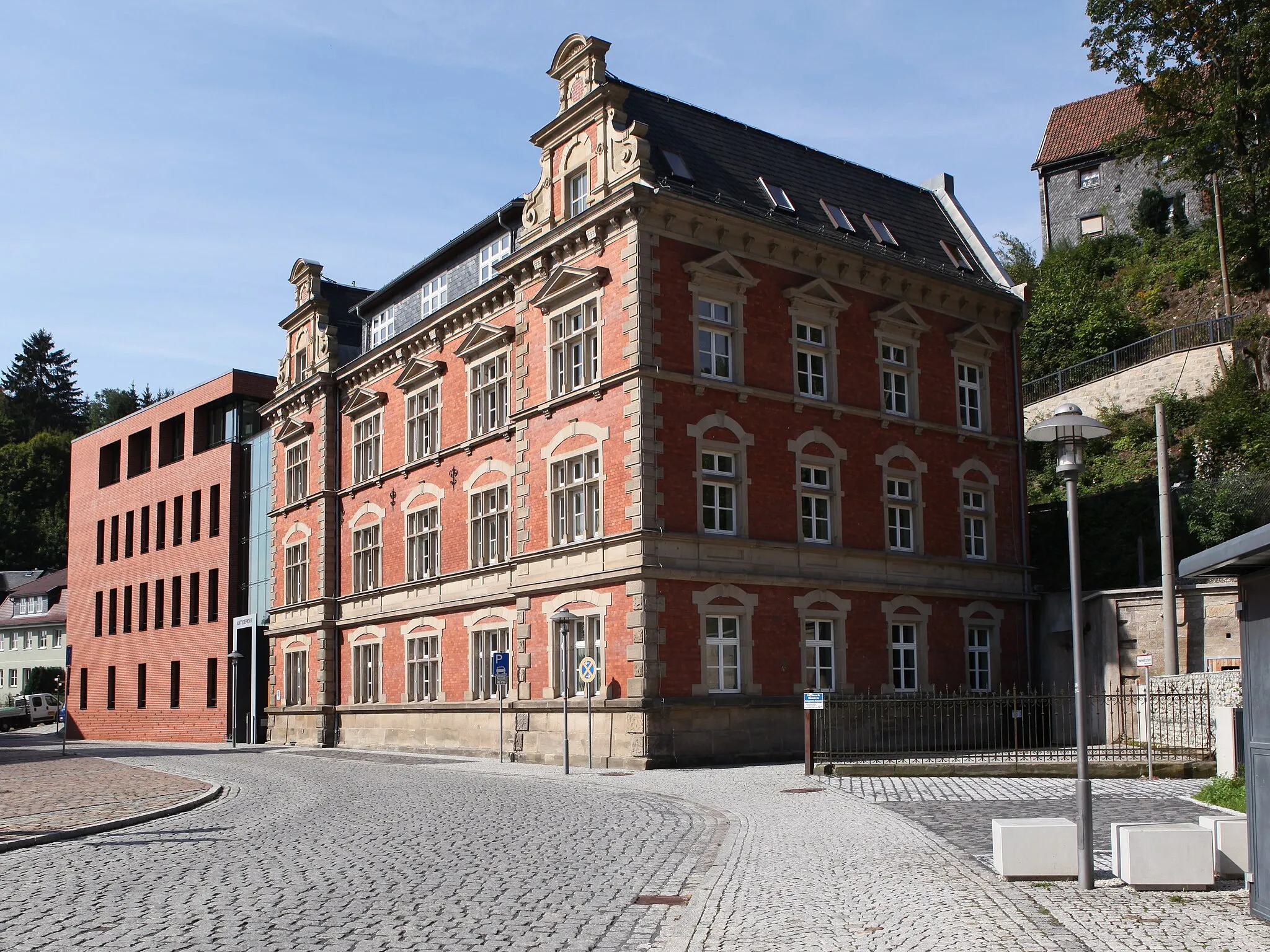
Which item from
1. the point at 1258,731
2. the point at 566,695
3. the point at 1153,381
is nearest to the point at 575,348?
the point at 566,695

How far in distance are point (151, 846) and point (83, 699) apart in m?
51.7

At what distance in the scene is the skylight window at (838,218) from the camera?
3344 cm

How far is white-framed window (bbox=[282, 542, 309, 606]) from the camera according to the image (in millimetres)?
44531

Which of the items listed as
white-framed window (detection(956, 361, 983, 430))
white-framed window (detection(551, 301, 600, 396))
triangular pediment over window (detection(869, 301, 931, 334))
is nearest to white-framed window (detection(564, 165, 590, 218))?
white-framed window (detection(551, 301, 600, 396))

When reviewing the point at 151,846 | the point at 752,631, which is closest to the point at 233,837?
the point at 151,846

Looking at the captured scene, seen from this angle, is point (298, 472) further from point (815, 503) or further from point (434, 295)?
point (815, 503)

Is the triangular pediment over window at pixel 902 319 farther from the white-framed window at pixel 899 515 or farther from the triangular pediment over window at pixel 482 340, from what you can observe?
the triangular pediment over window at pixel 482 340

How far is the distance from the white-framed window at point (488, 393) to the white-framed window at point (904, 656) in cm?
1116

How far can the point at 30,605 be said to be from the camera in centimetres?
8631

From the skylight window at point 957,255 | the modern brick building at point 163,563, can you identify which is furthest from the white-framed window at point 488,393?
the modern brick building at point 163,563

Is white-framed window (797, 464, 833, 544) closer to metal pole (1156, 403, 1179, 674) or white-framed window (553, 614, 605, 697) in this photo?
white-framed window (553, 614, 605, 697)

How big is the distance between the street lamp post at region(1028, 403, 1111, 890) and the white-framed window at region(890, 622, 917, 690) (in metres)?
20.2

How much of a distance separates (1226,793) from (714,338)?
16.0 metres

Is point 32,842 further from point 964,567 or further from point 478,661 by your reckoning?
point 964,567
